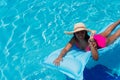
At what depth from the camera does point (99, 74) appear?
6465mm

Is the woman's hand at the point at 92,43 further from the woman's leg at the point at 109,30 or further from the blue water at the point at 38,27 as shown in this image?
the blue water at the point at 38,27

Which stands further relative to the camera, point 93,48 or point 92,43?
point 92,43

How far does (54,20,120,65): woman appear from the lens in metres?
5.85

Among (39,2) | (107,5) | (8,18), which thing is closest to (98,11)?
(107,5)

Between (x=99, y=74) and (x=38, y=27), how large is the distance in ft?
8.54

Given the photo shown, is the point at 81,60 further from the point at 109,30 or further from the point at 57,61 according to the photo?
the point at 109,30

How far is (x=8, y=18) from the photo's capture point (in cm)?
891

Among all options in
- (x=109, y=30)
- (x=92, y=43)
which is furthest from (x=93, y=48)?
(x=109, y=30)

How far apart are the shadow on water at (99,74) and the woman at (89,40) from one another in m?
0.55

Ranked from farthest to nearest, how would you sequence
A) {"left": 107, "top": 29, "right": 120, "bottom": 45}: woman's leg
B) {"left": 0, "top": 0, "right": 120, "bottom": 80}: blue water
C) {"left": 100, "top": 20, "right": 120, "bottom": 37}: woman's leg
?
{"left": 0, "top": 0, "right": 120, "bottom": 80}: blue water → {"left": 100, "top": 20, "right": 120, "bottom": 37}: woman's leg → {"left": 107, "top": 29, "right": 120, "bottom": 45}: woman's leg

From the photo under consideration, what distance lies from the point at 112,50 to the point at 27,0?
418 cm

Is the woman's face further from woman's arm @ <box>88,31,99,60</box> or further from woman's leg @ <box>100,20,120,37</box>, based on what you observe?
woman's leg @ <box>100,20,120,37</box>

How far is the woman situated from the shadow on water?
0.55 m

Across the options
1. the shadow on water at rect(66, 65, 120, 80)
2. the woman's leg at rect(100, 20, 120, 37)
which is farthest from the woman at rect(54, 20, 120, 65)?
the shadow on water at rect(66, 65, 120, 80)
